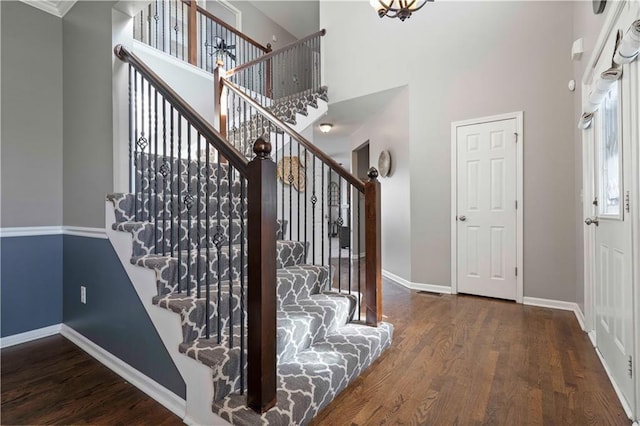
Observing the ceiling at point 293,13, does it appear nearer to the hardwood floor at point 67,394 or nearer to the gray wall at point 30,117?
the gray wall at point 30,117

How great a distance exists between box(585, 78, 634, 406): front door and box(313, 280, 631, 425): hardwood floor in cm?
18

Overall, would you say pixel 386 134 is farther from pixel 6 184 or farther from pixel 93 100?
pixel 6 184

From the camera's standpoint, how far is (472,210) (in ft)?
12.1

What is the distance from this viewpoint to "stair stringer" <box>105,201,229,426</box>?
1.41m

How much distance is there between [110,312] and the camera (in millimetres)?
2057

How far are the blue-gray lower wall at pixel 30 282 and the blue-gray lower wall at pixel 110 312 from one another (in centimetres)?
9

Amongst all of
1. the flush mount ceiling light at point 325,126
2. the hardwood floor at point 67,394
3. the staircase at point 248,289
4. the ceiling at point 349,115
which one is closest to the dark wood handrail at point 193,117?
the staircase at point 248,289

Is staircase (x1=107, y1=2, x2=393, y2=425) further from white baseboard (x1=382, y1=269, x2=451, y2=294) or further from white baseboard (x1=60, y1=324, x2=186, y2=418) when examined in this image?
white baseboard (x1=382, y1=269, x2=451, y2=294)

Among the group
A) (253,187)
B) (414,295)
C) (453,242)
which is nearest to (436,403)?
(253,187)

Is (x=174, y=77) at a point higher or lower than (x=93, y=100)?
higher

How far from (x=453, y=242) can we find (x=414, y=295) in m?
0.78

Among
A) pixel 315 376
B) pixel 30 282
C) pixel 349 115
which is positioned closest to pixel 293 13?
pixel 349 115

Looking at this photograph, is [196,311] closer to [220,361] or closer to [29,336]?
[220,361]

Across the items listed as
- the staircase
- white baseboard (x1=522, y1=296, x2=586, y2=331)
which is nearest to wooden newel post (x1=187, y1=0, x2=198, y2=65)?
the staircase
